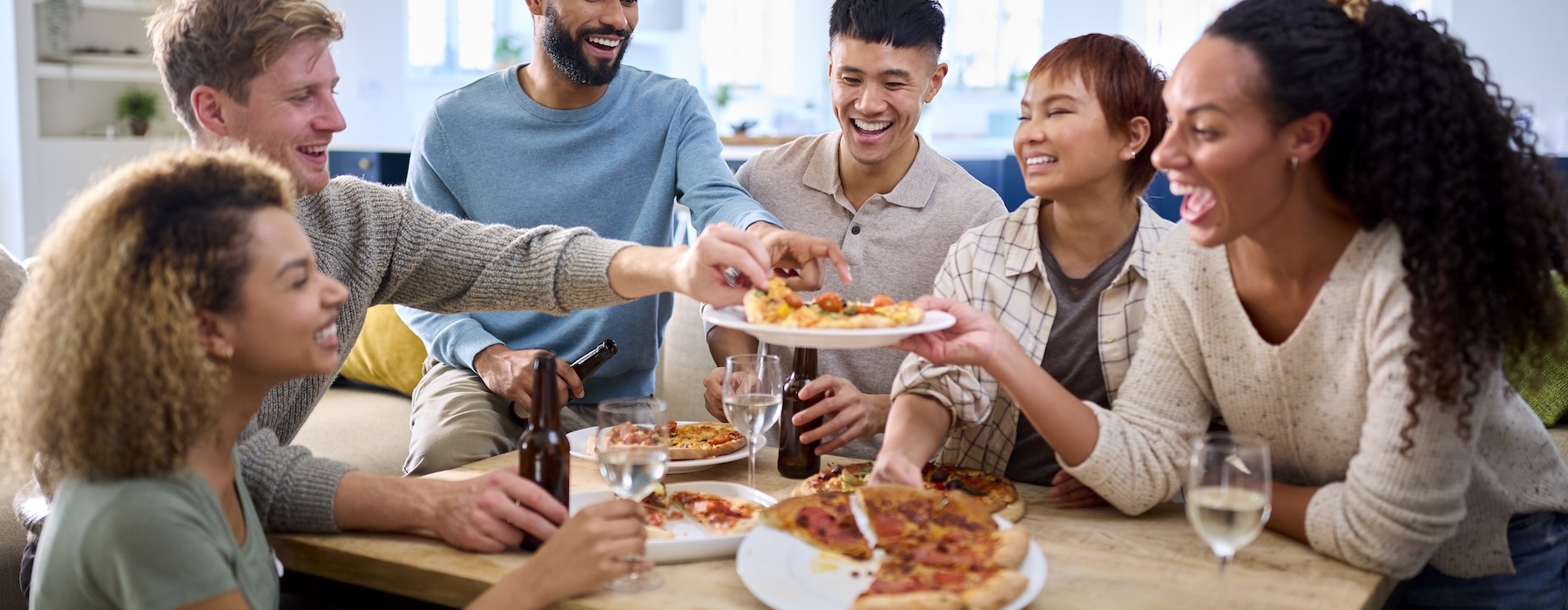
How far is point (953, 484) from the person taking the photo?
1.91 m

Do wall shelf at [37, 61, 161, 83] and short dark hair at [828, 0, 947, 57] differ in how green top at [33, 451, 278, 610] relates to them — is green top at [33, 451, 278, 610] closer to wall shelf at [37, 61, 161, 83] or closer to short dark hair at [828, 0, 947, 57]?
short dark hair at [828, 0, 947, 57]

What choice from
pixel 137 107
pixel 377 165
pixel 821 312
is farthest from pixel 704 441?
pixel 137 107

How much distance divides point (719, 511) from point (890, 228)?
1.24m

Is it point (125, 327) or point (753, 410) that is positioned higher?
point (125, 327)

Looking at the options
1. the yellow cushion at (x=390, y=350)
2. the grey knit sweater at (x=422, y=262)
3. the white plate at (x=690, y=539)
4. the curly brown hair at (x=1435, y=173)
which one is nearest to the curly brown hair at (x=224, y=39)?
the grey knit sweater at (x=422, y=262)

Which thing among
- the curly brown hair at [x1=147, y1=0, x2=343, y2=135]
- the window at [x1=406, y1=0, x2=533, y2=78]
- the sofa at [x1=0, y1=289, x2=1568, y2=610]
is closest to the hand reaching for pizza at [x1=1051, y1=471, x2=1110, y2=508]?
the curly brown hair at [x1=147, y1=0, x2=343, y2=135]

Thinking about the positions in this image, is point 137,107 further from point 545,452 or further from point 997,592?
point 997,592

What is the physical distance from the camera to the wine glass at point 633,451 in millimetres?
1553

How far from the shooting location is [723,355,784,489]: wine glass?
1860 millimetres

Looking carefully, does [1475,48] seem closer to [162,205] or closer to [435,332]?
[435,332]

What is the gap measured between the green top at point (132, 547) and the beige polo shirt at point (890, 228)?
1.66 meters

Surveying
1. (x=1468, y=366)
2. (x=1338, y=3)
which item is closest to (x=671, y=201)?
(x=1338, y=3)

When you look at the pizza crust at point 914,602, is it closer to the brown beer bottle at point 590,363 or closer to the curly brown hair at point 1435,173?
the curly brown hair at point 1435,173

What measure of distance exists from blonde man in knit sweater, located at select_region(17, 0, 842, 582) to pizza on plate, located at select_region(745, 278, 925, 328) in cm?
10
